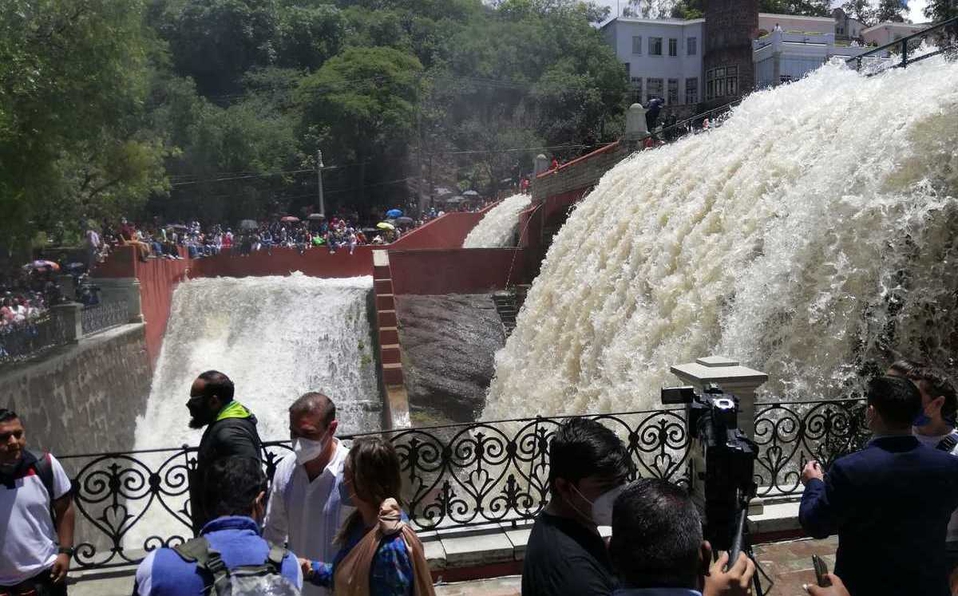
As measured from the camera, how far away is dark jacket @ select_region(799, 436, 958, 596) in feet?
9.16

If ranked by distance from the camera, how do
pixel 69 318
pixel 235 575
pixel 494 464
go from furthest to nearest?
pixel 69 318
pixel 494 464
pixel 235 575

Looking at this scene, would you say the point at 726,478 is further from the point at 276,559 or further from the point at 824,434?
the point at 824,434

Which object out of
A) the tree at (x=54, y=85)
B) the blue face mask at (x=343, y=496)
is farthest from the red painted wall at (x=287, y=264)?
the blue face mask at (x=343, y=496)

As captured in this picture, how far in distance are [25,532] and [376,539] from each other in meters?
2.04

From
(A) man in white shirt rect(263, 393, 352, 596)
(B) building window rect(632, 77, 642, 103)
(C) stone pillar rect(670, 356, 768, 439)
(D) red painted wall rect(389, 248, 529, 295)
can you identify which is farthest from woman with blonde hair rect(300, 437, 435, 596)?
(B) building window rect(632, 77, 642, 103)

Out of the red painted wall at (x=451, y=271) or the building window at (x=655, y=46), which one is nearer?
the red painted wall at (x=451, y=271)

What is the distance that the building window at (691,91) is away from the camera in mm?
52625

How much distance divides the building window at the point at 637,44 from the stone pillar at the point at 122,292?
4358 cm

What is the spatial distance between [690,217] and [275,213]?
38.6 m

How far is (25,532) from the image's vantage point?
367cm

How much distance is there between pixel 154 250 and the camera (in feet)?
72.7

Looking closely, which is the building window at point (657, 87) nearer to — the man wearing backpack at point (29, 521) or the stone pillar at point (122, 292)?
the stone pillar at point (122, 292)

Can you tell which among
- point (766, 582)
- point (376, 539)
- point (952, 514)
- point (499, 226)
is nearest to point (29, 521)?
point (376, 539)

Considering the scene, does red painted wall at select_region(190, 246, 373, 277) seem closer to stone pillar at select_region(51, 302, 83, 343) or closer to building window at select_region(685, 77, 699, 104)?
stone pillar at select_region(51, 302, 83, 343)
